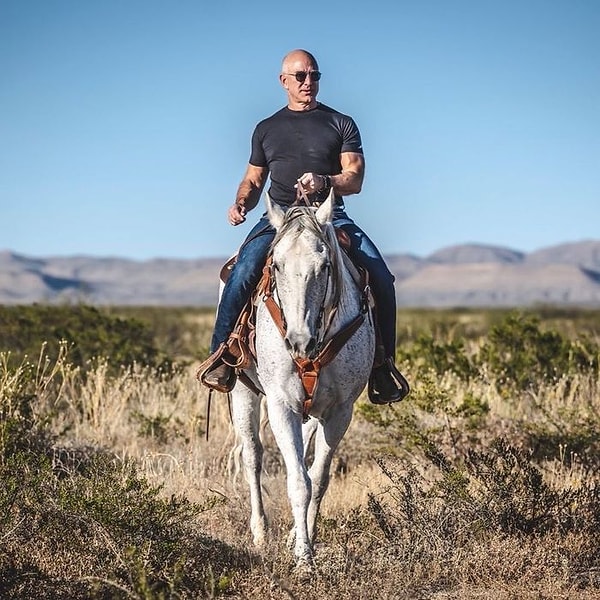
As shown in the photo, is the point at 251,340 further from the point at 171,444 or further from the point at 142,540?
the point at 171,444

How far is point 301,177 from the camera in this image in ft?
21.8

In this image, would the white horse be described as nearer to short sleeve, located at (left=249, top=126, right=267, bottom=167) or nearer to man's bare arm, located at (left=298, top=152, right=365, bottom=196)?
man's bare arm, located at (left=298, top=152, right=365, bottom=196)

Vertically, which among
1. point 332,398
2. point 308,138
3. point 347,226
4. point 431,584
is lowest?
point 431,584

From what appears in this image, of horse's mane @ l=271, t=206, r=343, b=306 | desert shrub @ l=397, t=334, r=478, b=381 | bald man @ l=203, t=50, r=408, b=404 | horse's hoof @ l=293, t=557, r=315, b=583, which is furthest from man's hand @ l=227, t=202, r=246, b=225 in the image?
desert shrub @ l=397, t=334, r=478, b=381

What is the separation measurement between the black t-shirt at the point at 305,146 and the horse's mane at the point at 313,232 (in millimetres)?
942

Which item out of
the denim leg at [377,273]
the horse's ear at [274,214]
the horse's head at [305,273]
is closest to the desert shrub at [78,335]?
the denim leg at [377,273]

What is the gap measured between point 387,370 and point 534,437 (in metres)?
3.14

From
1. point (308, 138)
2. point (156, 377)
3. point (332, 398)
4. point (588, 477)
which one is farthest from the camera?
point (156, 377)

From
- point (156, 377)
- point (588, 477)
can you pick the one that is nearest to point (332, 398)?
point (588, 477)

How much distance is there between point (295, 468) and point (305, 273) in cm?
132

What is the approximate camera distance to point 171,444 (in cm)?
1030

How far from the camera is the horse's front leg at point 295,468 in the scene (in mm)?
5953

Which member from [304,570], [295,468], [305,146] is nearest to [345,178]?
[305,146]

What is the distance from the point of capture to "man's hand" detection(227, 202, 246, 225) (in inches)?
275
